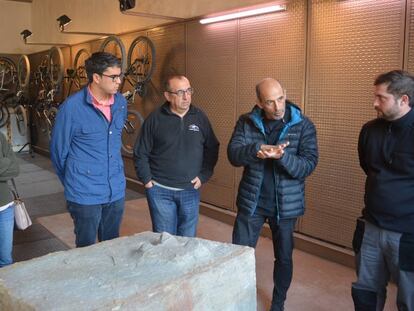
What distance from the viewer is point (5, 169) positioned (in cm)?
258

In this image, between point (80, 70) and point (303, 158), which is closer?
point (303, 158)

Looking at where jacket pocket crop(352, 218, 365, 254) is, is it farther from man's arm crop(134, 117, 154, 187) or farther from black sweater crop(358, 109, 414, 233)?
man's arm crop(134, 117, 154, 187)

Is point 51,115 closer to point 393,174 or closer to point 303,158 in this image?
point 303,158

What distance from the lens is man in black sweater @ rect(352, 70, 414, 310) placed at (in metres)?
2.07

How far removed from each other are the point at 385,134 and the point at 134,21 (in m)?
5.04

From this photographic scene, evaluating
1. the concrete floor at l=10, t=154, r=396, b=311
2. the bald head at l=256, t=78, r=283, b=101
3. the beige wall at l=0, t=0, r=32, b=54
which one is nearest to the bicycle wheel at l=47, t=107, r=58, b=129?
the concrete floor at l=10, t=154, r=396, b=311

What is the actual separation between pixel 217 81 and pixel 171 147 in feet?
7.14

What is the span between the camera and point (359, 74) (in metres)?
3.48

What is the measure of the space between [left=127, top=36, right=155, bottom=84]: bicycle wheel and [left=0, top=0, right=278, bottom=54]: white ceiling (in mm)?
244

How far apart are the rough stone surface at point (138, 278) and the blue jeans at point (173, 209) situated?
2.98 ft

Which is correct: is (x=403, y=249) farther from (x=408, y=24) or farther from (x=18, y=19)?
(x=18, y=19)

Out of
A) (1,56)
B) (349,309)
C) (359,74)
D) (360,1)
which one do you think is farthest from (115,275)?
(1,56)

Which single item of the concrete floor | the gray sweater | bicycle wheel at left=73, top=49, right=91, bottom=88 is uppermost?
bicycle wheel at left=73, top=49, right=91, bottom=88

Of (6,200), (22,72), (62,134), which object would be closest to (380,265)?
(62,134)
